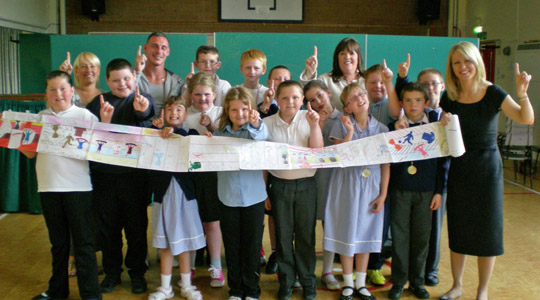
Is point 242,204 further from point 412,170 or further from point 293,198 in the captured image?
point 412,170

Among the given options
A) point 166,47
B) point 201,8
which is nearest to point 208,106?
point 166,47

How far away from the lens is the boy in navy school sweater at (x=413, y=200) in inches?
109

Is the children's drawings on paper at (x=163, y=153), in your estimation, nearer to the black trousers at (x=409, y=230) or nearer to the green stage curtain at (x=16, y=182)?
the black trousers at (x=409, y=230)

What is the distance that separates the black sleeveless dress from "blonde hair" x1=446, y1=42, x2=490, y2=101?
2.6 inches

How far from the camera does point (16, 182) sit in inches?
193

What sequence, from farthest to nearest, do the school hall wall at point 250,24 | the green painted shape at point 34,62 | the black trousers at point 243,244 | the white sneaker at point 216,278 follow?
the school hall wall at point 250,24 → the green painted shape at point 34,62 → the white sneaker at point 216,278 → the black trousers at point 243,244

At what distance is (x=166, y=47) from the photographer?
3.30 meters

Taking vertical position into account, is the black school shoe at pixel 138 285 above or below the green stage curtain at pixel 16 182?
below

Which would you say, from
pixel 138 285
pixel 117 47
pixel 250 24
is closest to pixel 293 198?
pixel 138 285

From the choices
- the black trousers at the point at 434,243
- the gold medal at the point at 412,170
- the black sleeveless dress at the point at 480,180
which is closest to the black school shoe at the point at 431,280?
the black trousers at the point at 434,243

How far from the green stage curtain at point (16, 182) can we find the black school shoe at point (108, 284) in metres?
2.36

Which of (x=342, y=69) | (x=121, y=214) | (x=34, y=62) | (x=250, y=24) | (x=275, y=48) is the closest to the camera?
(x=121, y=214)

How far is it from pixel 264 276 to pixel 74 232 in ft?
4.37

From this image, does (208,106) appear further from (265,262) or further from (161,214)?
(265,262)
